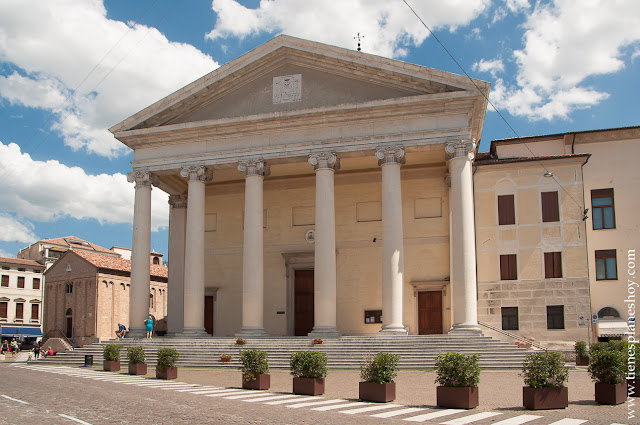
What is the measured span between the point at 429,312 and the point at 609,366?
20.5 m

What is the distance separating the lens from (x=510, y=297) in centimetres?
3338

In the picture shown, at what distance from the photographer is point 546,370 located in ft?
47.2

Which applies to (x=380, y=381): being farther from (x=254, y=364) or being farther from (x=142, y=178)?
(x=142, y=178)

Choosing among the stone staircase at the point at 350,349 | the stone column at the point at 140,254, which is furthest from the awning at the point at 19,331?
the stone column at the point at 140,254

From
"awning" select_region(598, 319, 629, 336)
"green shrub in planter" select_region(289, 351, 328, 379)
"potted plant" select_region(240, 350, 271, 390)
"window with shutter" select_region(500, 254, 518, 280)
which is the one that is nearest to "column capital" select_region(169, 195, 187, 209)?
"window with shutter" select_region(500, 254, 518, 280)

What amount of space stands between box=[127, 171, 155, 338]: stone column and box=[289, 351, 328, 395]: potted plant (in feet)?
55.2

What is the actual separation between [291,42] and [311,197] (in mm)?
9788

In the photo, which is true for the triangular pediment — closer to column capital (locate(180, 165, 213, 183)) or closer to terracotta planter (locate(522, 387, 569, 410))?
column capital (locate(180, 165, 213, 183))

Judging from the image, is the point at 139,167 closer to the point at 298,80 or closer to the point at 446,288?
the point at 298,80

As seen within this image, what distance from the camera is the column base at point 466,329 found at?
27.8 metres

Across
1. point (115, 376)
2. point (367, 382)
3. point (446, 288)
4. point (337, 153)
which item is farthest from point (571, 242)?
point (115, 376)

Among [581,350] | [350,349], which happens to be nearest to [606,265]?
[581,350]

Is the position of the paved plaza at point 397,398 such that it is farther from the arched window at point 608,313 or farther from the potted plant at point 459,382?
the arched window at point 608,313

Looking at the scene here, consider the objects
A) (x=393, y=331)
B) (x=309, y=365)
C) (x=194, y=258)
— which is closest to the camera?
(x=309, y=365)
